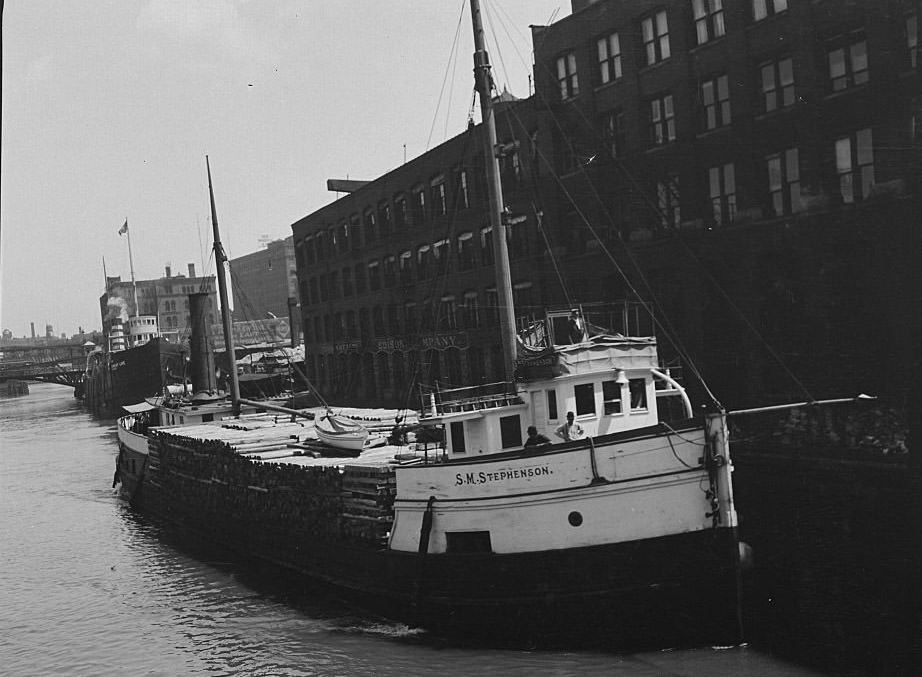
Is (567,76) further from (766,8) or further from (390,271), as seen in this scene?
(390,271)

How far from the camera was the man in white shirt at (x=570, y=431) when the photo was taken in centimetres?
1742

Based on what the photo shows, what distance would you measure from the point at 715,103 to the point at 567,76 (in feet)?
30.2

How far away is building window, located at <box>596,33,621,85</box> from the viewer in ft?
125

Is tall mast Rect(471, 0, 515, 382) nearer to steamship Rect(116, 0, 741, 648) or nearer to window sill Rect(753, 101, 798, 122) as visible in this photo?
steamship Rect(116, 0, 741, 648)

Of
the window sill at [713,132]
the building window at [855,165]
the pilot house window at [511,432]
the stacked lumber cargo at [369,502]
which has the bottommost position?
the stacked lumber cargo at [369,502]

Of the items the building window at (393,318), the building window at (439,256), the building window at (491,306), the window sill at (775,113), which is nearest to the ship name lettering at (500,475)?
the window sill at (775,113)

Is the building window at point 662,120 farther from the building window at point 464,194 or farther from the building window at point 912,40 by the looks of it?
the building window at point 464,194

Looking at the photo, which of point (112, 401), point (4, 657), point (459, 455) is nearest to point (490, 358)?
point (459, 455)

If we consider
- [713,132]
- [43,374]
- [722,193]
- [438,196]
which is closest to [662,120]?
[713,132]

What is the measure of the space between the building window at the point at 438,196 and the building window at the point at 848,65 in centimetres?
2401

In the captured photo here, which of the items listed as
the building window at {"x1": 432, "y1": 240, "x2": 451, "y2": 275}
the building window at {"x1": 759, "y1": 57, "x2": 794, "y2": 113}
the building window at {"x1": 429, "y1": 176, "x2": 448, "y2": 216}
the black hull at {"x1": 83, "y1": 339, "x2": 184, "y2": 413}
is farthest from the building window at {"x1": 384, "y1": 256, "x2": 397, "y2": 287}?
the black hull at {"x1": 83, "y1": 339, "x2": 184, "y2": 413}

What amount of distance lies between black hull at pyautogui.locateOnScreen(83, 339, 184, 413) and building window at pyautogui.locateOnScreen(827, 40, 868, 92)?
233 ft

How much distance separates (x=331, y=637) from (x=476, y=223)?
101 feet

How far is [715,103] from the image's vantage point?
34125 millimetres
